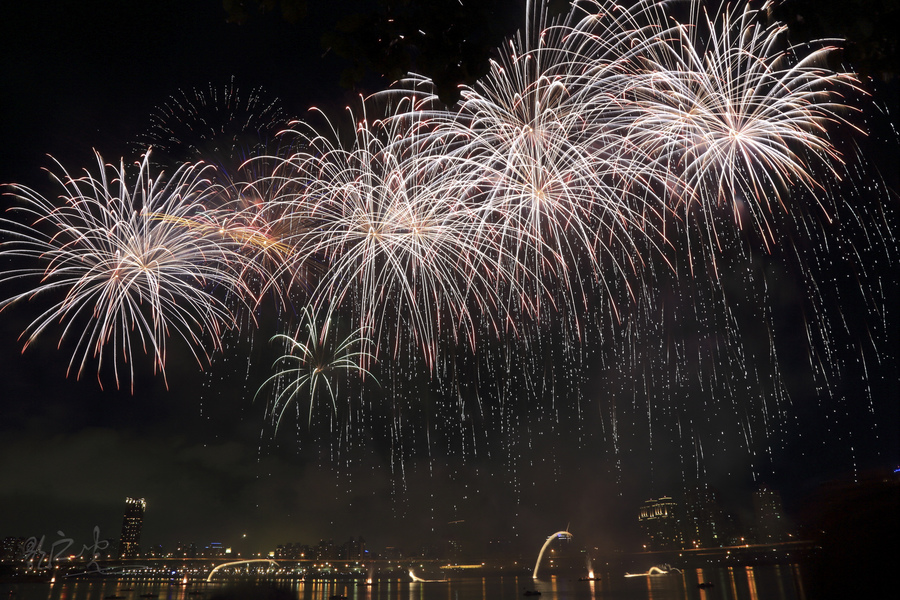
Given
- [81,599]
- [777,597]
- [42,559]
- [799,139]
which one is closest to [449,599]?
[777,597]

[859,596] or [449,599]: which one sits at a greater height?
[859,596]

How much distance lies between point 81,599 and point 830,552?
10875cm

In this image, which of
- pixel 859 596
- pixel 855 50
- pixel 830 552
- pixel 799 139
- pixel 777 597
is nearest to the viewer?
pixel 859 596

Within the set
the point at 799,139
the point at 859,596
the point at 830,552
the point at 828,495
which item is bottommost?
the point at 859,596

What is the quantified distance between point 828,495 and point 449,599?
306 ft

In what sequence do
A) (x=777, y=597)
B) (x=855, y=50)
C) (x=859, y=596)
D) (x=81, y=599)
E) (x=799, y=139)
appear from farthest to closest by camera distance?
(x=81, y=599) < (x=777, y=597) < (x=799, y=139) < (x=855, y=50) < (x=859, y=596)

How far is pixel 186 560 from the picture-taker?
6388 inches

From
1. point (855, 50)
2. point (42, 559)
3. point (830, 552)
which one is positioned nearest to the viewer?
point (830, 552)

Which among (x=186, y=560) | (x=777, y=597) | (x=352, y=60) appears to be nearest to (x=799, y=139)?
(x=352, y=60)

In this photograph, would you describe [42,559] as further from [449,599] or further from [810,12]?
[810,12]

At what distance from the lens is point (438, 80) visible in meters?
4.96

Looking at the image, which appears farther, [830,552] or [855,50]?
[855,50]

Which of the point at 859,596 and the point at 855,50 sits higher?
the point at 855,50

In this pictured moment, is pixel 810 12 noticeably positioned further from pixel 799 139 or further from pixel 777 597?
pixel 777 597
